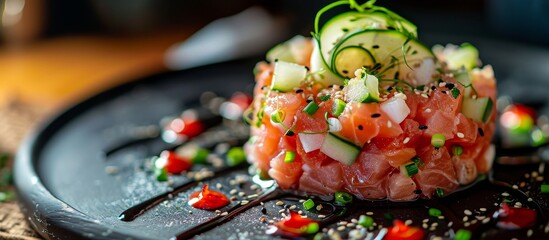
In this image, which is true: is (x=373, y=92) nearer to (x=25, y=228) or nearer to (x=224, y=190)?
(x=224, y=190)

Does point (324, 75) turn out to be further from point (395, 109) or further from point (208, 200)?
point (208, 200)

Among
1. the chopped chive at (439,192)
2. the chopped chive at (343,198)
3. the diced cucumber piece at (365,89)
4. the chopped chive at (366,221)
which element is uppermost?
the diced cucumber piece at (365,89)

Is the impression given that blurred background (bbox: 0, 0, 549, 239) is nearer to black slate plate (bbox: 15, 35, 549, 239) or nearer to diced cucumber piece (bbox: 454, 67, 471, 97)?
black slate plate (bbox: 15, 35, 549, 239)

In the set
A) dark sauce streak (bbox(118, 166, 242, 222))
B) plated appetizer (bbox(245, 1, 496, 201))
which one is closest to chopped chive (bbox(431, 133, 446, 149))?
plated appetizer (bbox(245, 1, 496, 201))

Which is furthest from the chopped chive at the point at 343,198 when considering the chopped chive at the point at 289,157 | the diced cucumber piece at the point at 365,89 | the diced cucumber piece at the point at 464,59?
the diced cucumber piece at the point at 464,59

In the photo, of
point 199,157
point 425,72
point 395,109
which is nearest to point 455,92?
point 425,72

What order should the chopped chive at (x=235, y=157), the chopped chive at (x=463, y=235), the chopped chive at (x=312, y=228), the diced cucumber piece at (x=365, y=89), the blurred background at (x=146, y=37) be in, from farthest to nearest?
the blurred background at (x=146, y=37), the chopped chive at (x=235, y=157), the diced cucumber piece at (x=365, y=89), the chopped chive at (x=312, y=228), the chopped chive at (x=463, y=235)

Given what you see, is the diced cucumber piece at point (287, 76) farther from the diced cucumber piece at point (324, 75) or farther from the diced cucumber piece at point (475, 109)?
the diced cucumber piece at point (475, 109)

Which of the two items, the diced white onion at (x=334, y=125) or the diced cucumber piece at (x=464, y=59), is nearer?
the diced white onion at (x=334, y=125)
